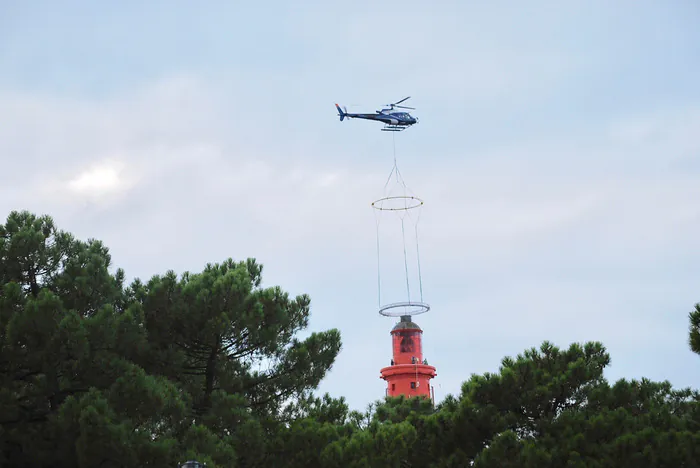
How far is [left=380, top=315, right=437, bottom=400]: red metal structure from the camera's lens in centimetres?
5138

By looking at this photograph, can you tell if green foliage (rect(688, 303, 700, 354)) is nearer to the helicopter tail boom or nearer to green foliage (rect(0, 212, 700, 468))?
green foliage (rect(0, 212, 700, 468))

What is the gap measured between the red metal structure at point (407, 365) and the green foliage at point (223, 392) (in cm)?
2378

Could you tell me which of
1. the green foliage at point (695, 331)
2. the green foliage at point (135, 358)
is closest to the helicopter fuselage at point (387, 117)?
the green foliage at point (135, 358)

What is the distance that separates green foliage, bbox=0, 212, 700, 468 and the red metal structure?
78.0 ft

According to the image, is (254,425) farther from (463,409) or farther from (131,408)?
(463,409)

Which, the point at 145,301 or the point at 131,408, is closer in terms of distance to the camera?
the point at 131,408

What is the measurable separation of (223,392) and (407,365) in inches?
1149

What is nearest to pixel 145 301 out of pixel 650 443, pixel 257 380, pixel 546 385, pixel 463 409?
pixel 257 380

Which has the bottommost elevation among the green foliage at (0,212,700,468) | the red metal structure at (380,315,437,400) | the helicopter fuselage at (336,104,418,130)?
the green foliage at (0,212,700,468)

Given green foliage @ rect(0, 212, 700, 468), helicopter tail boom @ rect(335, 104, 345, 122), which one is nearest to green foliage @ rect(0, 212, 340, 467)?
green foliage @ rect(0, 212, 700, 468)

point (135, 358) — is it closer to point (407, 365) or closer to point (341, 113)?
point (341, 113)

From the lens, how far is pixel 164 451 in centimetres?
2027

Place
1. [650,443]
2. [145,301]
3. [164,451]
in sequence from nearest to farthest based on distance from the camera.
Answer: [164,451]
[650,443]
[145,301]

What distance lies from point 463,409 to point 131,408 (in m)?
9.02
